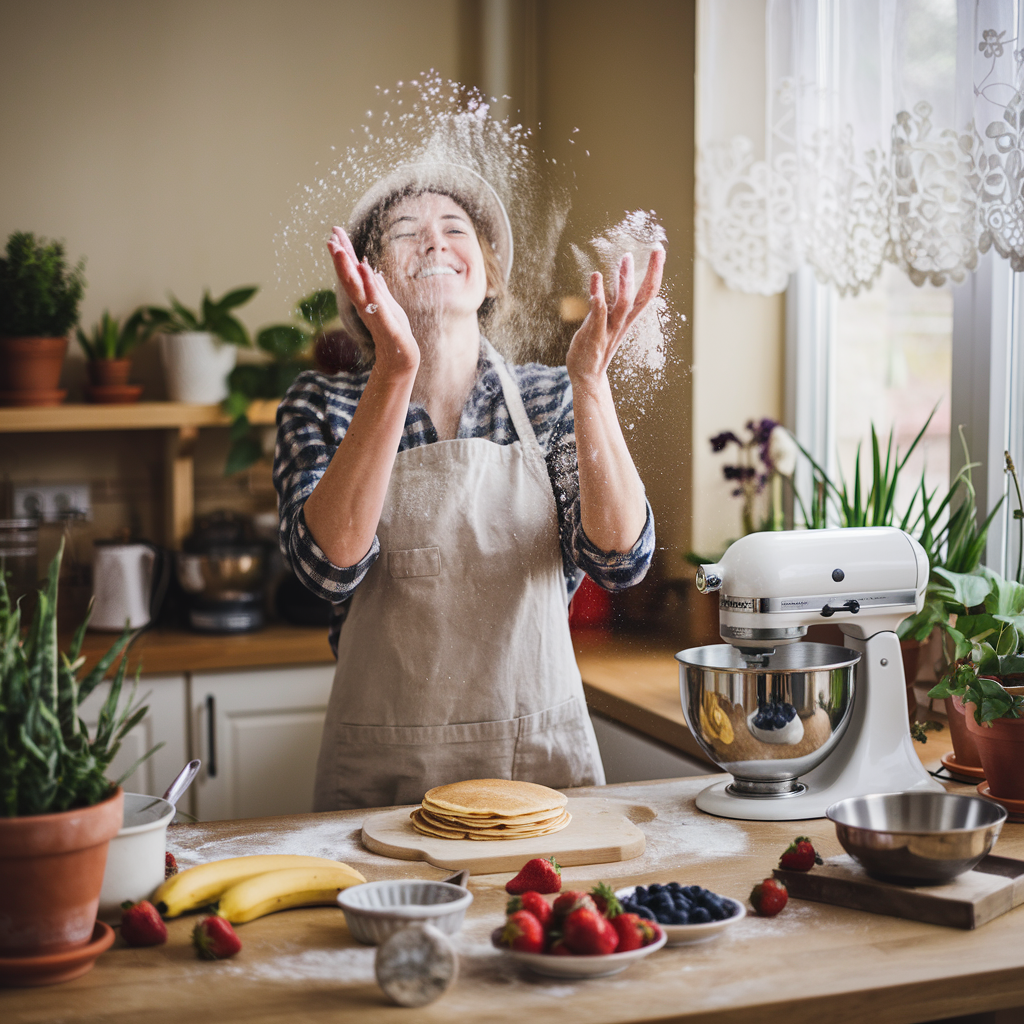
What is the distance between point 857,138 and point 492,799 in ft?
4.05

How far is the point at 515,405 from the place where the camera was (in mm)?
1337

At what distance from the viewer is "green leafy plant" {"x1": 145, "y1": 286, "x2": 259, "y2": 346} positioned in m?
2.38

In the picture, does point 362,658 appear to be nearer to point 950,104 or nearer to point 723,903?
point 723,903

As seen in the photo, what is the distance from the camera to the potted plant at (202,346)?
236 cm

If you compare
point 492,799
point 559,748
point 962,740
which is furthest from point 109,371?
point 962,740

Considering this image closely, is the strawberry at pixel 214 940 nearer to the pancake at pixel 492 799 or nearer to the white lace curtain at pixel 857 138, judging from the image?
the pancake at pixel 492 799

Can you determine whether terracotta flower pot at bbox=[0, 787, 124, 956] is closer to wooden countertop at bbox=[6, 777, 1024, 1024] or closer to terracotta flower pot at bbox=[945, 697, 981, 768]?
wooden countertop at bbox=[6, 777, 1024, 1024]

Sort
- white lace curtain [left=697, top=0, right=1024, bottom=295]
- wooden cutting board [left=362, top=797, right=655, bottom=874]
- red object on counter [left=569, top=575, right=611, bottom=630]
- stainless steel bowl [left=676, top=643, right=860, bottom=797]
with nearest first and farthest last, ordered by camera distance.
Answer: wooden cutting board [left=362, top=797, right=655, bottom=874], stainless steel bowl [left=676, top=643, right=860, bottom=797], red object on counter [left=569, top=575, right=611, bottom=630], white lace curtain [left=697, top=0, right=1024, bottom=295]

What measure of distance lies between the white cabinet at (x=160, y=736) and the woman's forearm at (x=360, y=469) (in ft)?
3.67

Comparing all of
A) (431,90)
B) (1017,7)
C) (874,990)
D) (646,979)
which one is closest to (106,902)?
(646,979)

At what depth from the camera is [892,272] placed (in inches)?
79.9

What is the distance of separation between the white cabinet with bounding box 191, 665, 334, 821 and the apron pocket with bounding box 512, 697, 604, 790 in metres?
1.03

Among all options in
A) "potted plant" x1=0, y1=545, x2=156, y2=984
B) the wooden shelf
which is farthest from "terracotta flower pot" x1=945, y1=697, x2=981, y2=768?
the wooden shelf

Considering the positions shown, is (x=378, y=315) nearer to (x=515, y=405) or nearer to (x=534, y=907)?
(x=515, y=405)
